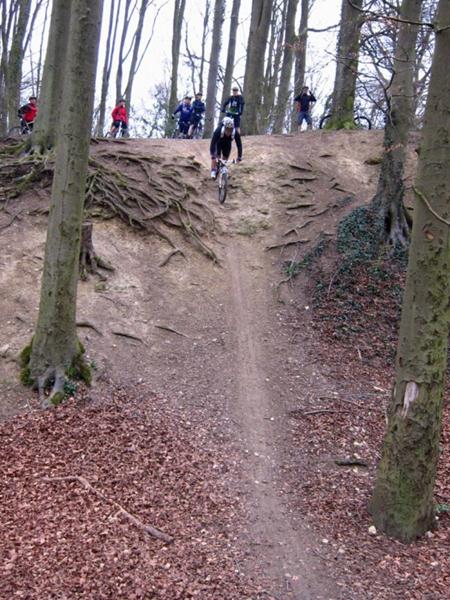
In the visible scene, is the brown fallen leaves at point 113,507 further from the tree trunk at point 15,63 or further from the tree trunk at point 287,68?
the tree trunk at point 287,68

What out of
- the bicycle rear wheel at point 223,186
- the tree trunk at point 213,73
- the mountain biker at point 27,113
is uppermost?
the tree trunk at point 213,73

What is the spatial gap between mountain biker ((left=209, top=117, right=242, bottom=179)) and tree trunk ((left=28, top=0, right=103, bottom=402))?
16.6 feet

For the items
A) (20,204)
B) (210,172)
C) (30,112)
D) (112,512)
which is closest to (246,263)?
(210,172)

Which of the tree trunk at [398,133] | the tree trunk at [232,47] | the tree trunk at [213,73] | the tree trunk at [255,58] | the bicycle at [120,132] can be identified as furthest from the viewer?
the tree trunk at [232,47]

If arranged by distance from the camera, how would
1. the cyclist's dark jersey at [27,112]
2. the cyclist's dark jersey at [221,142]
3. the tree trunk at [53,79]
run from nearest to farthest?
the tree trunk at [53,79] < the cyclist's dark jersey at [221,142] < the cyclist's dark jersey at [27,112]

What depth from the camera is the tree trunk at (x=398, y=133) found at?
10.8 metres

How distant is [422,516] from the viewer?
5043 millimetres

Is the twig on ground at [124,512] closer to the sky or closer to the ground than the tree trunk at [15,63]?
closer to the ground

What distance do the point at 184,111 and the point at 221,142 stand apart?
7.05 meters

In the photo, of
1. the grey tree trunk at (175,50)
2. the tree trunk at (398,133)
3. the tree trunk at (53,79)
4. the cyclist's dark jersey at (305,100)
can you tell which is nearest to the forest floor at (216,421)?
the tree trunk at (398,133)

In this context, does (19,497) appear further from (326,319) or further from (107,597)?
(326,319)

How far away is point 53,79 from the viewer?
11.8m

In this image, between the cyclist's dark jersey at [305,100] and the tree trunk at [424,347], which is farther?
the cyclist's dark jersey at [305,100]

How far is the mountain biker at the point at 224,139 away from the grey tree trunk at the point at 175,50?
12.1 m
